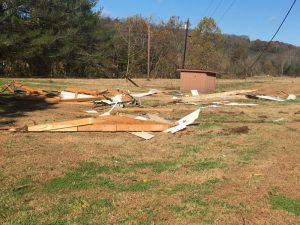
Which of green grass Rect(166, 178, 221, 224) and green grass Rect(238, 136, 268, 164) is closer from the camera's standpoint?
green grass Rect(166, 178, 221, 224)

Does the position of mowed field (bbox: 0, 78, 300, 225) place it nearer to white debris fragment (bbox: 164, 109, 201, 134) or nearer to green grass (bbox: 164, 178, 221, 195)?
green grass (bbox: 164, 178, 221, 195)

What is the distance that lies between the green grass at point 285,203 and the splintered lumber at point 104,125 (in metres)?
4.76

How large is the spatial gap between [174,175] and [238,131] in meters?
4.10

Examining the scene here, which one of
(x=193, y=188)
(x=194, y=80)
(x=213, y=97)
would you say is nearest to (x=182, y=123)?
(x=193, y=188)

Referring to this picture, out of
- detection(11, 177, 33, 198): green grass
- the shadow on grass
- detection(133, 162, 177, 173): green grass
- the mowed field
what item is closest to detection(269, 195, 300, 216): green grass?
the mowed field

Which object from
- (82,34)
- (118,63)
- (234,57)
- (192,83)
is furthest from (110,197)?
(234,57)

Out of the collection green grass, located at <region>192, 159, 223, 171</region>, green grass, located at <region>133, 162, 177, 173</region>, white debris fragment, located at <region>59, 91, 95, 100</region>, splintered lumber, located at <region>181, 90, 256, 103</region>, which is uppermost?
green grass, located at <region>192, 159, 223, 171</region>

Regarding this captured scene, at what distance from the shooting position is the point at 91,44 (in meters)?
44.2

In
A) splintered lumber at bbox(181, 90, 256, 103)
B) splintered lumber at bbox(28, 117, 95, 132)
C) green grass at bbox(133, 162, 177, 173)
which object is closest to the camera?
green grass at bbox(133, 162, 177, 173)

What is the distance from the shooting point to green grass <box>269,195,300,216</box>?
4.89 metres

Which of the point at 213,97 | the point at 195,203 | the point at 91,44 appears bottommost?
the point at 213,97

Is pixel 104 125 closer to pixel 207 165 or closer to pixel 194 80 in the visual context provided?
pixel 207 165

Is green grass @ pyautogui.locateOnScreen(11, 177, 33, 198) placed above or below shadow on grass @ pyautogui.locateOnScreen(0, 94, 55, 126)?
above

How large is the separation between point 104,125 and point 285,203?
17.4 ft
